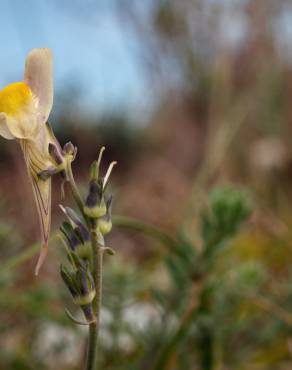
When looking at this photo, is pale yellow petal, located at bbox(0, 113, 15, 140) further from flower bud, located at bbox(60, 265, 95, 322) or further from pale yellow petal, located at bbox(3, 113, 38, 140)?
flower bud, located at bbox(60, 265, 95, 322)

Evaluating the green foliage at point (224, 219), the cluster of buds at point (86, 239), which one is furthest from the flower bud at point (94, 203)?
the green foliage at point (224, 219)

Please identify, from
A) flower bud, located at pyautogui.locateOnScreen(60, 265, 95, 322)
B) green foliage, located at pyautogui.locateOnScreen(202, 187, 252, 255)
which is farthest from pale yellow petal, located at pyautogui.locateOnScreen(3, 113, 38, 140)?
green foliage, located at pyautogui.locateOnScreen(202, 187, 252, 255)

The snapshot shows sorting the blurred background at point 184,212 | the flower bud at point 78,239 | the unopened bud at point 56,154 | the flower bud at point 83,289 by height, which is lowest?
the blurred background at point 184,212

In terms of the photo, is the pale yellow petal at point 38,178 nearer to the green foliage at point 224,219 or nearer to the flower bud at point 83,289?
the flower bud at point 83,289

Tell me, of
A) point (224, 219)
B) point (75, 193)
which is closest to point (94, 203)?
point (75, 193)

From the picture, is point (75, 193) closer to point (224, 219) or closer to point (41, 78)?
point (41, 78)

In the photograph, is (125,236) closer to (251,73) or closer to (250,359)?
(250,359)

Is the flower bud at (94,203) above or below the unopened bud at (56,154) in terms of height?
below

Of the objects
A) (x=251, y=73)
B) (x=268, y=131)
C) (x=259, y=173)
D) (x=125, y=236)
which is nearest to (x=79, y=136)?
(x=251, y=73)
